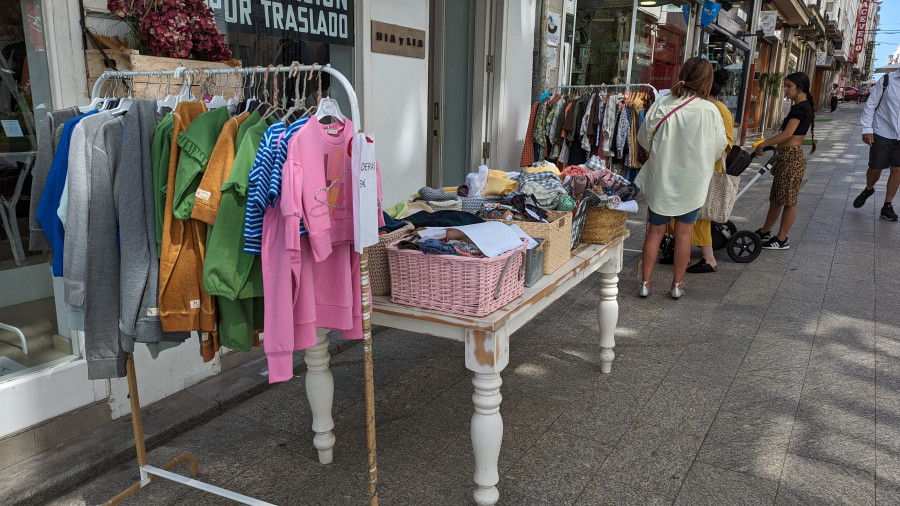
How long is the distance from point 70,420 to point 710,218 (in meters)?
5.03

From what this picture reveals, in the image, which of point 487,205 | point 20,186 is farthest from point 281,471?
point 20,186

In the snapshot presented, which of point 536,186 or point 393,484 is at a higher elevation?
point 536,186

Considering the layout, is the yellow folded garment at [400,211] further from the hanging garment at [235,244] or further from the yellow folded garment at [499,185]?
the hanging garment at [235,244]

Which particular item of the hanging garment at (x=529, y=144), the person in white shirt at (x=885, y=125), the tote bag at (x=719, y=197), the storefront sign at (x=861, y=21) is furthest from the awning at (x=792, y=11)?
the storefront sign at (x=861, y=21)

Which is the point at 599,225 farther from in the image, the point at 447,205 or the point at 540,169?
the point at 447,205

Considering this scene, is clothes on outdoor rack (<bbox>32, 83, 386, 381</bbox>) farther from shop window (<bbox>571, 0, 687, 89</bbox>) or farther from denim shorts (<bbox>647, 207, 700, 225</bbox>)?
shop window (<bbox>571, 0, 687, 89</bbox>)

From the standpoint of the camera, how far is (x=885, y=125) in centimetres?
765

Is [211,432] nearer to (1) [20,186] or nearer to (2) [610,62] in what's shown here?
(1) [20,186]

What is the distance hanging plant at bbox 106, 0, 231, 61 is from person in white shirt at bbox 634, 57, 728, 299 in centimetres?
327

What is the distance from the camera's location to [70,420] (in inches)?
115

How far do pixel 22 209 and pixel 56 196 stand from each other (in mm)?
982

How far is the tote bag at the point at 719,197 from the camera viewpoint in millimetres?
5344

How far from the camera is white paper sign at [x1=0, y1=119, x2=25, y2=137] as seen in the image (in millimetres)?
2732

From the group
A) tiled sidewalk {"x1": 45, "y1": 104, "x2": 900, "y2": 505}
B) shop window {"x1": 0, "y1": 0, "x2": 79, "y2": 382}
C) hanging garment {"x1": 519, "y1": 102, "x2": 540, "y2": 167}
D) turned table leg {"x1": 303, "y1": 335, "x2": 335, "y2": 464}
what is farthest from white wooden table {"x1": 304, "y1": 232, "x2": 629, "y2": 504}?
hanging garment {"x1": 519, "y1": 102, "x2": 540, "y2": 167}
